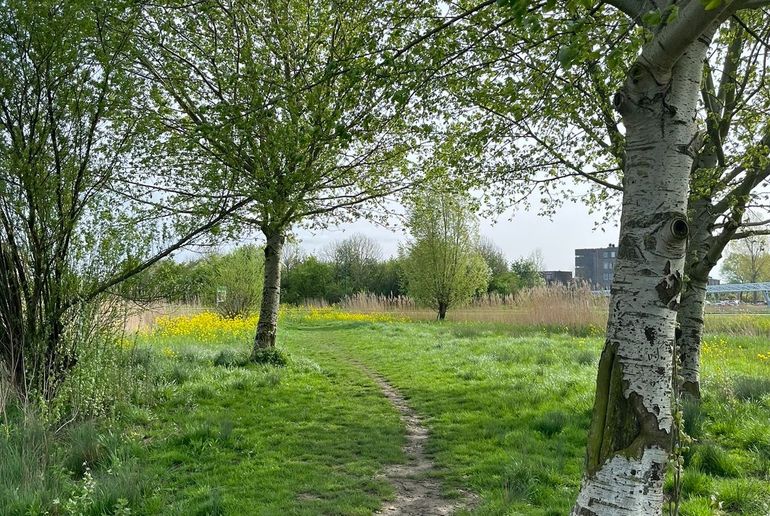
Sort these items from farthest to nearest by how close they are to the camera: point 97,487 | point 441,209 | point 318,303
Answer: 1. point 318,303
2. point 441,209
3. point 97,487

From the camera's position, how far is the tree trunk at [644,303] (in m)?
2.77

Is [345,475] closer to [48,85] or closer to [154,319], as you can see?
[48,85]

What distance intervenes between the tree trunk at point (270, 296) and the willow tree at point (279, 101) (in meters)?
0.02

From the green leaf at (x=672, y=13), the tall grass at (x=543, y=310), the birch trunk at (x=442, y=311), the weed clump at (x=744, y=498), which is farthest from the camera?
the birch trunk at (x=442, y=311)

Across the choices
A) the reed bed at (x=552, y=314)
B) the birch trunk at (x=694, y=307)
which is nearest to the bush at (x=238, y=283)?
the reed bed at (x=552, y=314)

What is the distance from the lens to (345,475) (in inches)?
198

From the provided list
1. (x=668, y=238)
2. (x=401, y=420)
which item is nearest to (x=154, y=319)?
(x=401, y=420)

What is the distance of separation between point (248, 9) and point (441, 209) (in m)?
18.9

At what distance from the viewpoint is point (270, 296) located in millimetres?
11062

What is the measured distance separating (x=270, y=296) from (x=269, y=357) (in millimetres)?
1260

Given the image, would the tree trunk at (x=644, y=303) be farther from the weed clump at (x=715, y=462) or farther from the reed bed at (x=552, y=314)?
the reed bed at (x=552, y=314)

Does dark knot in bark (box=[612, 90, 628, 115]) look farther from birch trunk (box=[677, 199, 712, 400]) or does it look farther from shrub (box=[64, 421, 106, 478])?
shrub (box=[64, 421, 106, 478])

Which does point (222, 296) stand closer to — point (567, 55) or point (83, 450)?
point (83, 450)

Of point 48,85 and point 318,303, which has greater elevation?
point 48,85
